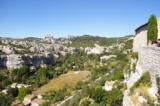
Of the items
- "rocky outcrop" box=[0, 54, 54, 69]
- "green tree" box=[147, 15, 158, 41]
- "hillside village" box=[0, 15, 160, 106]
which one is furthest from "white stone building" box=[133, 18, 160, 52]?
"rocky outcrop" box=[0, 54, 54, 69]

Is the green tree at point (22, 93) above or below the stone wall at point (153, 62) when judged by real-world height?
below

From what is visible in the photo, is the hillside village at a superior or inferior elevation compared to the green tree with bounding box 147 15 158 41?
inferior

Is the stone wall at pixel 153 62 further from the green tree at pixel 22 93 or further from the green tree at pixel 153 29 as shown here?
the green tree at pixel 22 93

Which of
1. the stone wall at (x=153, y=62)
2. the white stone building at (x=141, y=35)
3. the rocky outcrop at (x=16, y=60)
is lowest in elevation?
the rocky outcrop at (x=16, y=60)

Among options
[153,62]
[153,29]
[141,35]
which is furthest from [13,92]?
[153,62]

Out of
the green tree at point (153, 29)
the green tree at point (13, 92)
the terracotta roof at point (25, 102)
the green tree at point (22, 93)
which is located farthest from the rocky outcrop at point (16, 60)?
the green tree at point (153, 29)

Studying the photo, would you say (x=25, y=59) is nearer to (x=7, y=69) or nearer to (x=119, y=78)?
(x=7, y=69)

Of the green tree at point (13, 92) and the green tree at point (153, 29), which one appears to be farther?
the green tree at point (13, 92)

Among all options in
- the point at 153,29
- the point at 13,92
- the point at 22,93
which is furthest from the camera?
the point at 13,92

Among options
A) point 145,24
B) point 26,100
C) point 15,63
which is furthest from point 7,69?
point 145,24

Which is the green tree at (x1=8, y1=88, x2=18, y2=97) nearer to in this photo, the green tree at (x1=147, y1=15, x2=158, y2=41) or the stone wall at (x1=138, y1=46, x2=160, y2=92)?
the green tree at (x1=147, y1=15, x2=158, y2=41)

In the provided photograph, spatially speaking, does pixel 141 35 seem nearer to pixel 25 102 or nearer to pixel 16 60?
pixel 25 102
